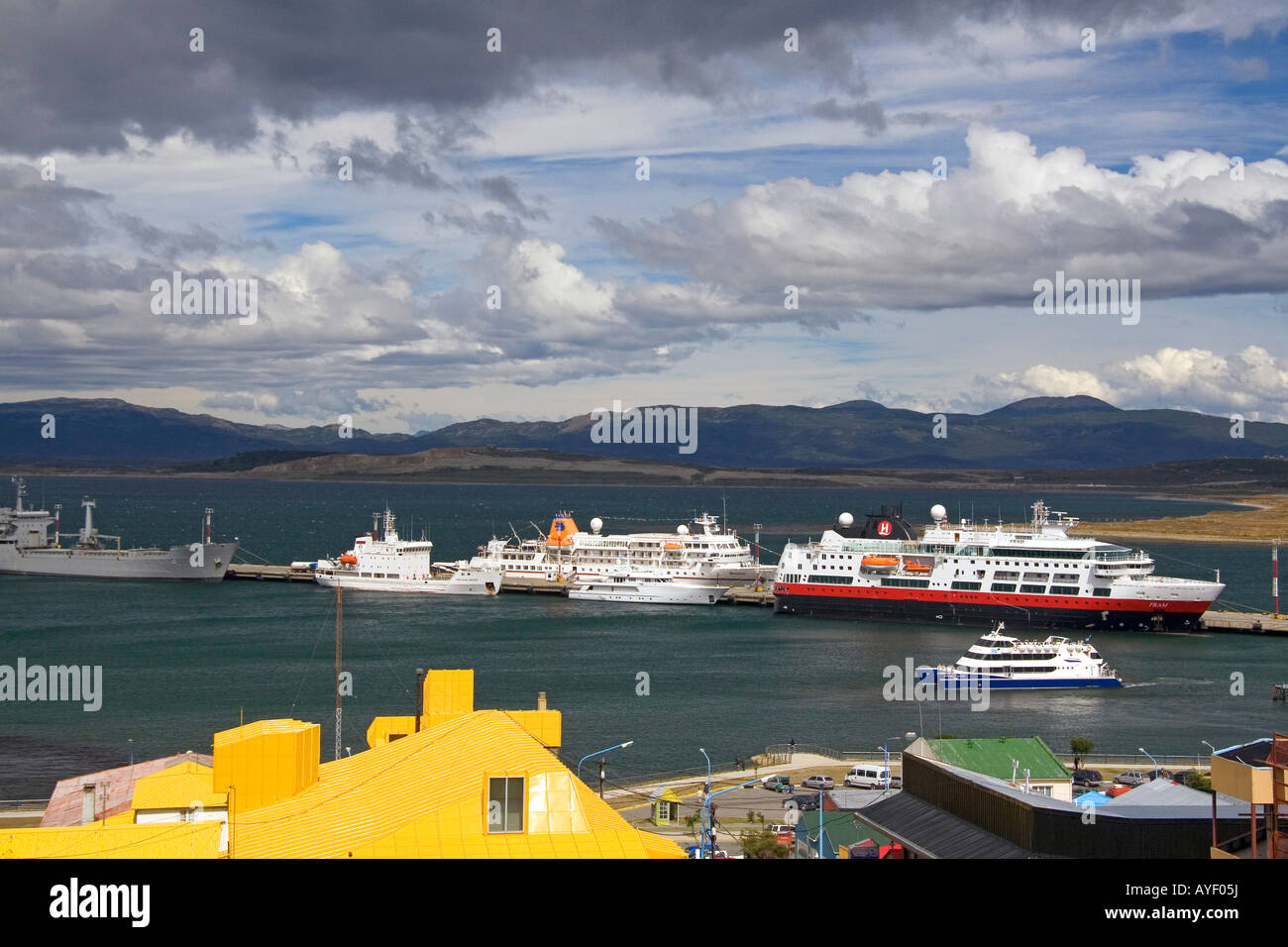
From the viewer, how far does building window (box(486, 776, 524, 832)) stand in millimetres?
8102

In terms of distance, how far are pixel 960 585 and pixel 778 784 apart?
32.6 metres

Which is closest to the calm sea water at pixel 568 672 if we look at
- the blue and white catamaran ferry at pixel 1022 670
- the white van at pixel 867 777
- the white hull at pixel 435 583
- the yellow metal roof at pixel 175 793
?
the blue and white catamaran ferry at pixel 1022 670

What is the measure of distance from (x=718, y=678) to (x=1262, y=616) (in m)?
28.7

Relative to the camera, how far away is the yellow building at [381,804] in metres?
7.91

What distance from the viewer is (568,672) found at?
42500 millimetres

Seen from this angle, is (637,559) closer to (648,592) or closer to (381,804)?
(648,592)

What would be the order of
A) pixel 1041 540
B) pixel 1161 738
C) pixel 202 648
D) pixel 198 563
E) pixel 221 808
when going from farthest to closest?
pixel 198 563 < pixel 1041 540 < pixel 202 648 < pixel 1161 738 < pixel 221 808

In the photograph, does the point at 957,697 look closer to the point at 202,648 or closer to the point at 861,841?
the point at 861,841

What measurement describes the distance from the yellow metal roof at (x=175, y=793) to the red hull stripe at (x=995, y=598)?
148 feet

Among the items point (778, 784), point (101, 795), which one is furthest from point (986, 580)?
point (101, 795)

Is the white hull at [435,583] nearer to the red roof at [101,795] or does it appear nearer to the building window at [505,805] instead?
the red roof at [101,795]

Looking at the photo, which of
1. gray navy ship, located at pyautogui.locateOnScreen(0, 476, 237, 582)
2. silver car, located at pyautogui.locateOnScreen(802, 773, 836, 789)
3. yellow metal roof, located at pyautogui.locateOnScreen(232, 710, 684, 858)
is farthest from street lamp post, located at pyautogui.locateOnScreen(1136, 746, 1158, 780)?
gray navy ship, located at pyautogui.locateOnScreen(0, 476, 237, 582)

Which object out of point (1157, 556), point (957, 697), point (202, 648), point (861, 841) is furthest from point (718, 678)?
point (1157, 556)

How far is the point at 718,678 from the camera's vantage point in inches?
1629
